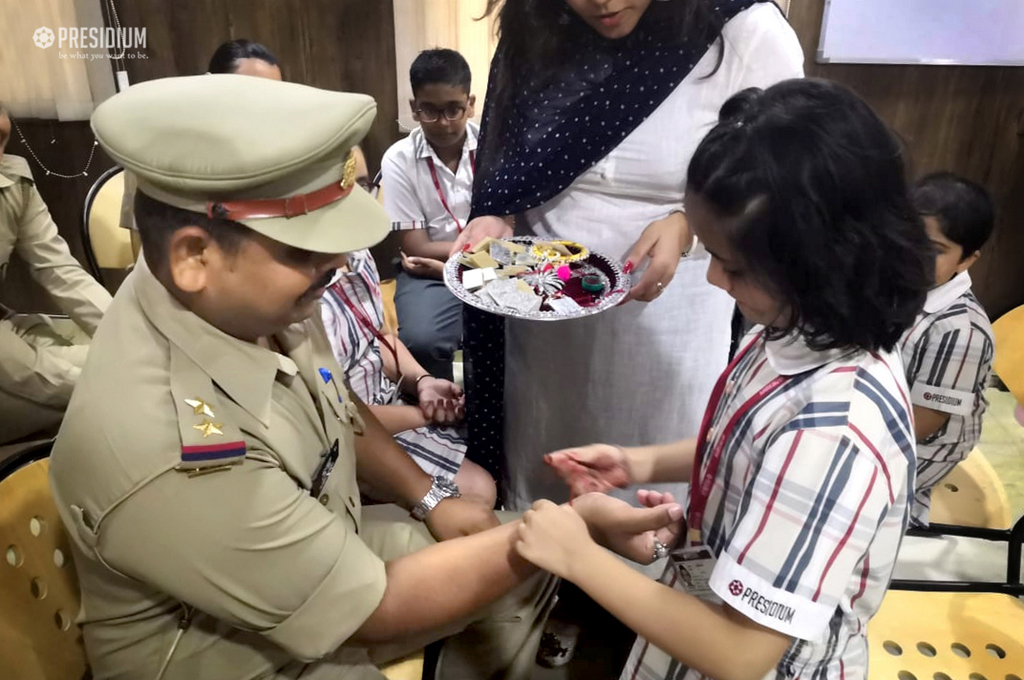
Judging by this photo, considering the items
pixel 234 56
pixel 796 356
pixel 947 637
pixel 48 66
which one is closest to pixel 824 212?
pixel 796 356

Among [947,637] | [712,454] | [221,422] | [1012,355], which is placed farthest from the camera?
[1012,355]

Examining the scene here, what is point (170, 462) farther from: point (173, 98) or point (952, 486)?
point (952, 486)

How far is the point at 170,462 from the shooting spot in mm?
798

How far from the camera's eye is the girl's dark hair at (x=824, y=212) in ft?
2.39

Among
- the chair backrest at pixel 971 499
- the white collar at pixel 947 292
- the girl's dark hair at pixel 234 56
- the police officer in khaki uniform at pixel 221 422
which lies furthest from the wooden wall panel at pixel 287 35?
the chair backrest at pixel 971 499

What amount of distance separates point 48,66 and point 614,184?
2.62 metres

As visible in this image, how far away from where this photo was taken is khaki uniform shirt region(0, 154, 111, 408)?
2.10 meters

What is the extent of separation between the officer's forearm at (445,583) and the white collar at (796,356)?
41 centimetres

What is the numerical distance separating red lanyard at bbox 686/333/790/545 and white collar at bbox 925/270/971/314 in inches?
36.3

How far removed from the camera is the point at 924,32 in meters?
2.77

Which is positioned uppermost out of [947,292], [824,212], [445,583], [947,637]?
[824,212]

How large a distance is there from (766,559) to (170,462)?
2.06 ft

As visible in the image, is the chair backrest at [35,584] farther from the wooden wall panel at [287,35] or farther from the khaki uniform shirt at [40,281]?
the wooden wall panel at [287,35]

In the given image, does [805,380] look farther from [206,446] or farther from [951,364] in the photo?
[951,364]
